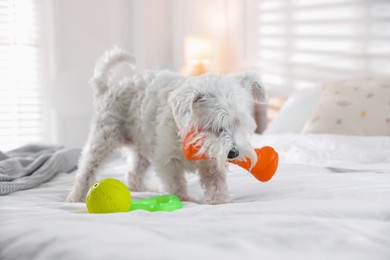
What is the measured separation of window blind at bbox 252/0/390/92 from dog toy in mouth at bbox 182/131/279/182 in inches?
80.5

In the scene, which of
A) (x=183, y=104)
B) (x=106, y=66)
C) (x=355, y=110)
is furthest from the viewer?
(x=355, y=110)

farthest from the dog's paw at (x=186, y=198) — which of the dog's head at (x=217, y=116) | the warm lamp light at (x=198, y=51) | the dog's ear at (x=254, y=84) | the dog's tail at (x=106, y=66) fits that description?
the warm lamp light at (x=198, y=51)

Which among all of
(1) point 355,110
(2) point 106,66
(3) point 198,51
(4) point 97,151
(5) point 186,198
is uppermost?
(3) point 198,51

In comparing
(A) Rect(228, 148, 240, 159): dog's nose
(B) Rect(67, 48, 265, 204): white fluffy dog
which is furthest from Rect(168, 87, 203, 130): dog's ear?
(A) Rect(228, 148, 240, 159): dog's nose

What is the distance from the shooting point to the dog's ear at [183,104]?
1762 mm

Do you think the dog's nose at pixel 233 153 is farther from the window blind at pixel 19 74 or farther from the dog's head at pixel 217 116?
the window blind at pixel 19 74

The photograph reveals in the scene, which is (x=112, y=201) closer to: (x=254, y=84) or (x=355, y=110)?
(x=254, y=84)

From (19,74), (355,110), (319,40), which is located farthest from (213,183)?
(19,74)

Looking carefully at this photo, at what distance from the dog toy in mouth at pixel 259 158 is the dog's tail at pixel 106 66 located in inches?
30.9

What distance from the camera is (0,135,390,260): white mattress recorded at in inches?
44.0

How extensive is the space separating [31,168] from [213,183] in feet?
3.62

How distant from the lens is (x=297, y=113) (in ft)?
11.0

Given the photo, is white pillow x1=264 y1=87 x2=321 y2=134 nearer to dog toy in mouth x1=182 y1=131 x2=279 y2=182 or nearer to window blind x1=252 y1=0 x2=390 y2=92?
window blind x1=252 y1=0 x2=390 y2=92

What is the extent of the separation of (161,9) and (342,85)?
3.01 metres
